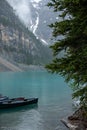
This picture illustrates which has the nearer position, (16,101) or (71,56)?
(71,56)

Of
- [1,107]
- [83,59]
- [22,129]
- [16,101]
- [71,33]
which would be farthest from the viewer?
[16,101]

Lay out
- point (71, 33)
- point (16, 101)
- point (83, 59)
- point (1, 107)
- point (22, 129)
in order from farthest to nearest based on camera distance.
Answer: point (16, 101)
point (1, 107)
point (22, 129)
point (71, 33)
point (83, 59)

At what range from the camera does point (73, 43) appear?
20.3 meters

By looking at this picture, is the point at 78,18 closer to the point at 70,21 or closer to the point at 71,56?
the point at 70,21

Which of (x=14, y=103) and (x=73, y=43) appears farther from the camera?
(x=14, y=103)

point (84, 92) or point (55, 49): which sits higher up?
point (55, 49)

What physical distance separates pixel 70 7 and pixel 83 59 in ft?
10.0

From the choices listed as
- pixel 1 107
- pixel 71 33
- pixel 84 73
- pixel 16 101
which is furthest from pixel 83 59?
pixel 16 101

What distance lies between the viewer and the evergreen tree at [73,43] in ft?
59.3

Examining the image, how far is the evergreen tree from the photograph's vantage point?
18.1m

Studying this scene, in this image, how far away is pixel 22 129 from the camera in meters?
47.8

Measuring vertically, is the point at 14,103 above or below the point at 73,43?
above

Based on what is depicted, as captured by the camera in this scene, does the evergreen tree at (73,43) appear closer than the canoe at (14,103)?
→ Yes

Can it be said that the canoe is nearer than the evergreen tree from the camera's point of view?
No
